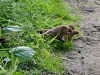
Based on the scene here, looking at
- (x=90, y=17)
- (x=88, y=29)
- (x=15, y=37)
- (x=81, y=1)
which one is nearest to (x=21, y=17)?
(x=15, y=37)

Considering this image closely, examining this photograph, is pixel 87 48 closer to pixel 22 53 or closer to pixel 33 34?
pixel 33 34

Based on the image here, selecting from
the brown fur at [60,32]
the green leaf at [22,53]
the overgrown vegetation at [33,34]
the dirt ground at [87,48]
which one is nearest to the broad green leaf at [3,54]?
the overgrown vegetation at [33,34]

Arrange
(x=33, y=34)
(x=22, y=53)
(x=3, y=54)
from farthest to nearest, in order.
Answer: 1. (x=33, y=34)
2. (x=3, y=54)
3. (x=22, y=53)

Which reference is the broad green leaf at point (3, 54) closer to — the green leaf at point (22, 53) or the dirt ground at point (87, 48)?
the green leaf at point (22, 53)

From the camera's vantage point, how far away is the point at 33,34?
3957 millimetres

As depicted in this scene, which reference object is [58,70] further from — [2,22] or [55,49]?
[2,22]

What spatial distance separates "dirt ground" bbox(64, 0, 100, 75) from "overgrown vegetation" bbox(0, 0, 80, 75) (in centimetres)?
13

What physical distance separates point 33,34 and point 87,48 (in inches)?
30.4

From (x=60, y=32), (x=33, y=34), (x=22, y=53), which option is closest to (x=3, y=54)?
(x=22, y=53)

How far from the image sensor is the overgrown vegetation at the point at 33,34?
3.48 m

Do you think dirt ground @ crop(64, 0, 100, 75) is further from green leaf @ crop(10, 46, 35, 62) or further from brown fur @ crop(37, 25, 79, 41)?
green leaf @ crop(10, 46, 35, 62)

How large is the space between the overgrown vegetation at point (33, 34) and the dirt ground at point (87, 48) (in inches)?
5.1

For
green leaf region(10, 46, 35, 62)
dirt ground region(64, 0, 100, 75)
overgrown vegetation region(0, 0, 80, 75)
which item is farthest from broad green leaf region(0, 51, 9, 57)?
dirt ground region(64, 0, 100, 75)

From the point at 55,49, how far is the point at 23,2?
104 centimetres
